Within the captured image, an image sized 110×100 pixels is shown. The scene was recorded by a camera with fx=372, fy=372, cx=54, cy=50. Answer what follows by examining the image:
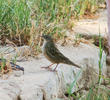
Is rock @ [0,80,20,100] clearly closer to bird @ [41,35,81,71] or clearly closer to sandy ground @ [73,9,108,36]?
bird @ [41,35,81,71]

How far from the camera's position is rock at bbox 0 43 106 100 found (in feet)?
11.4

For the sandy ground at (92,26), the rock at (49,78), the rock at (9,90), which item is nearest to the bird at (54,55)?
the rock at (49,78)

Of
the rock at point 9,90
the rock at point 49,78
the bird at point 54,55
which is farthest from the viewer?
the bird at point 54,55

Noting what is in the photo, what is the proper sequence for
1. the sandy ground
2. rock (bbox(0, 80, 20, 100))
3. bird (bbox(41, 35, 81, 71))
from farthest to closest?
the sandy ground, bird (bbox(41, 35, 81, 71)), rock (bbox(0, 80, 20, 100))

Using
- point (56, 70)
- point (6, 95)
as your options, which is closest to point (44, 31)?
point (56, 70)

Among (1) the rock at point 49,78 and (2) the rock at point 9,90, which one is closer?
(2) the rock at point 9,90

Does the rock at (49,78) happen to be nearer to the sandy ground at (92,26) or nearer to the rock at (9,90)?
the rock at (9,90)

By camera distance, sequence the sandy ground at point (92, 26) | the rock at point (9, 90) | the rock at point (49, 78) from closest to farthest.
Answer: the rock at point (9, 90) < the rock at point (49, 78) < the sandy ground at point (92, 26)

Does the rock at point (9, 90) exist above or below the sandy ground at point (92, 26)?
below

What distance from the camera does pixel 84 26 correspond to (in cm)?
632

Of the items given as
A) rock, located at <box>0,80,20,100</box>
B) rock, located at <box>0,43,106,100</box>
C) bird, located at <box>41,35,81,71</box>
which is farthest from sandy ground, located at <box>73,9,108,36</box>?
rock, located at <box>0,80,20,100</box>

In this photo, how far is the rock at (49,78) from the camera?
136 inches

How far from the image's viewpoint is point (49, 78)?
3863mm

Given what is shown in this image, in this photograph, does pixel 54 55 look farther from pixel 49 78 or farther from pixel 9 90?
pixel 9 90
